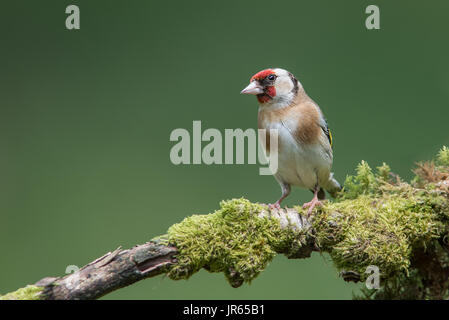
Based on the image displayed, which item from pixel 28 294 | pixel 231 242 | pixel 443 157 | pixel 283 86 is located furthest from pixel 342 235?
pixel 28 294

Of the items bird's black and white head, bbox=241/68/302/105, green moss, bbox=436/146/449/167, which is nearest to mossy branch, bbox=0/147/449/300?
green moss, bbox=436/146/449/167

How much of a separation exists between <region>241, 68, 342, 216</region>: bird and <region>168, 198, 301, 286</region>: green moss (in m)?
0.52

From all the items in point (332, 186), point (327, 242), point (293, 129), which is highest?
point (293, 129)

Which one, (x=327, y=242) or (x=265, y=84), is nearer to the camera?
(x=327, y=242)

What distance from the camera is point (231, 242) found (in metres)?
1.96

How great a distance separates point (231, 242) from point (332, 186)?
1.03 meters

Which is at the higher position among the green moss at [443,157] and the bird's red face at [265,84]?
the bird's red face at [265,84]

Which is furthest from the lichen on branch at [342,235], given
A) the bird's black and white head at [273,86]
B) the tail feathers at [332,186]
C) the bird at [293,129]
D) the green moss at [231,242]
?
the bird's black and white head at [273,86]

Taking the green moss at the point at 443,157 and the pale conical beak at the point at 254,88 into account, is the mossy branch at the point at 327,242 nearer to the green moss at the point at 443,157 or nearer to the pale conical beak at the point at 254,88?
Answer: the green moss at the point at 443,157

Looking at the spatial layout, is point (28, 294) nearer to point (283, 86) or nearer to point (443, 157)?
point (283, 86)

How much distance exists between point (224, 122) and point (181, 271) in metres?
2.55

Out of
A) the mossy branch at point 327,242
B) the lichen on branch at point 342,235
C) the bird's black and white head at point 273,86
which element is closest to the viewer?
the mossy branch at point 327,242

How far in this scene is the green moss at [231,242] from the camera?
1.88m

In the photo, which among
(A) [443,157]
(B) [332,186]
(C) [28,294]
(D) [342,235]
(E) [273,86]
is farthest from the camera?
(B) [332,186]
